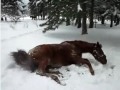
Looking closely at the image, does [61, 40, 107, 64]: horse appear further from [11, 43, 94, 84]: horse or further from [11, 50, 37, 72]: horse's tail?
[11, 50, 37, 72]: horse's tail

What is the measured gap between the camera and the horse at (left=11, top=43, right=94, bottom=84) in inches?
268

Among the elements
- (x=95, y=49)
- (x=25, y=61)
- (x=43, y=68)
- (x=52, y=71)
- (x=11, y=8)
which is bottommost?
(x=52, y=71)

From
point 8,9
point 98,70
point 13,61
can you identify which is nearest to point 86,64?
point 98,70

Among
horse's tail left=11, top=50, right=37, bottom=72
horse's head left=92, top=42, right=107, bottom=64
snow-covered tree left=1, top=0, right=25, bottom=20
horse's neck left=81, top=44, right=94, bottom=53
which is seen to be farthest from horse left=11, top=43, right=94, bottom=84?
snow-covered tree left=1, top=0, right=25, bottom=20

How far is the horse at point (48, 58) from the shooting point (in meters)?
6.82

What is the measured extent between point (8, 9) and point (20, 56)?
2991 centimetres

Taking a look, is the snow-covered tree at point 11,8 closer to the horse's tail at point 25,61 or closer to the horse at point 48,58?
the horse at point 48,58

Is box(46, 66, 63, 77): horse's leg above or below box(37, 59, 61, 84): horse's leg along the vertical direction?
below

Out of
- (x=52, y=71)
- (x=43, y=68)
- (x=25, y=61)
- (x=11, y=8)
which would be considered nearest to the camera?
(x=43, y=68)

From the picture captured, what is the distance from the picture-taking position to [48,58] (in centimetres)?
694

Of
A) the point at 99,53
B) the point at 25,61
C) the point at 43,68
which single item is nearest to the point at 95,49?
the point at 99,53

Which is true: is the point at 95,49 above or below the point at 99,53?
above

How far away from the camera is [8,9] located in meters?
35.8

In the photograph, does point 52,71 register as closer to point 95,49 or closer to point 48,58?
point 48,58
